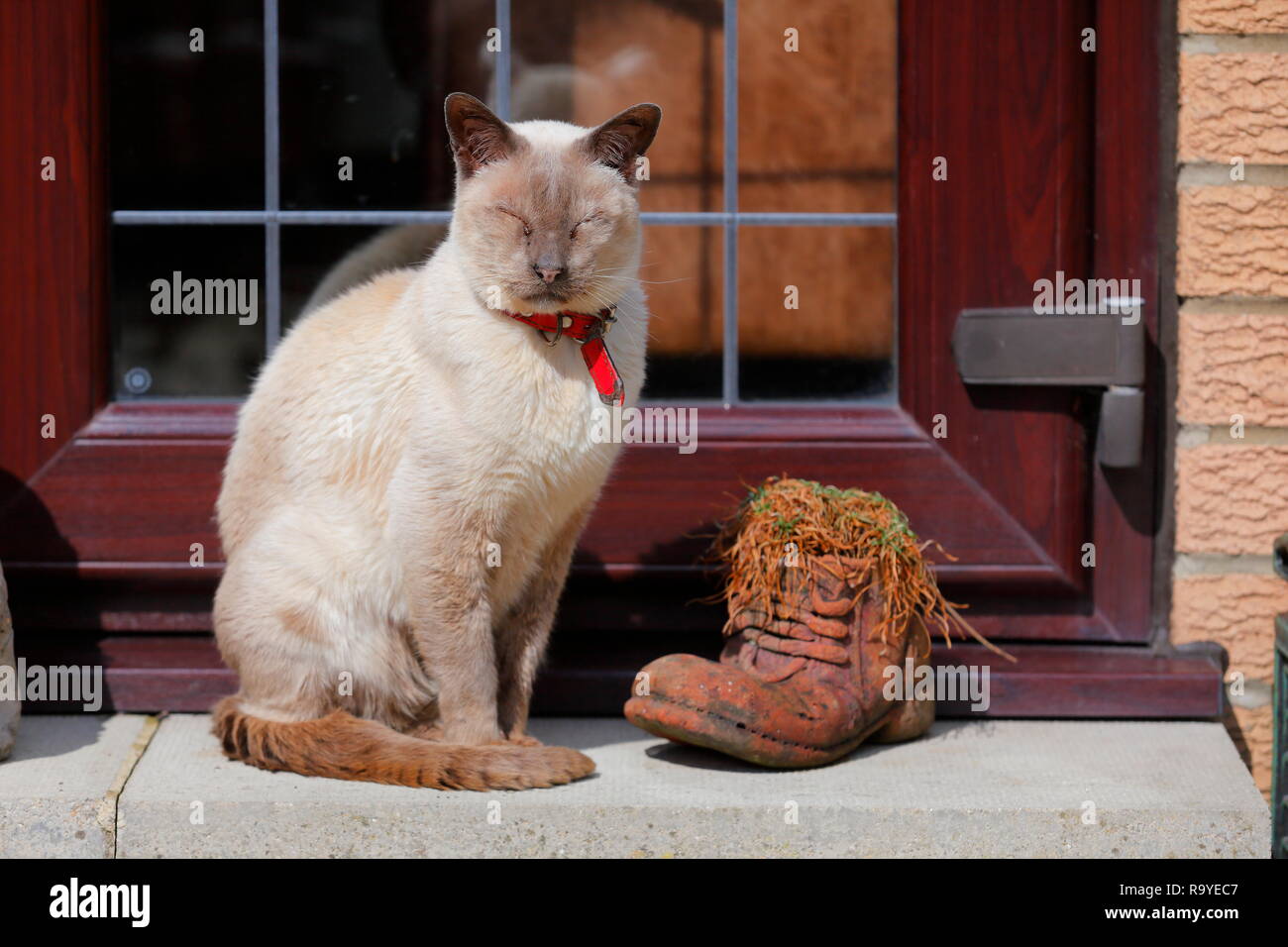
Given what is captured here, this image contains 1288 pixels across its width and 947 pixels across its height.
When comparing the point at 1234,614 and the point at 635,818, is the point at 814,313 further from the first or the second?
the point at 635,818

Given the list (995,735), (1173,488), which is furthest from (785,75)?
(995,735)

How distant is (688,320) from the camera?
3.41 meters

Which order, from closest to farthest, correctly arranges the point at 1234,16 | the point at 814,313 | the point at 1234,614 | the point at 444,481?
the point at 444,481 < the point at 1234,16 < the point at 1234,614 < the point at 814,313

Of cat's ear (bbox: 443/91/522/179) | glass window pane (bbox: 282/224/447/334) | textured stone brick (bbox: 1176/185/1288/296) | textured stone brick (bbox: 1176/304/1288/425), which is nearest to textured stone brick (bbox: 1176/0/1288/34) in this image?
textured stone brick (bbox: 1176/185/1288/296)

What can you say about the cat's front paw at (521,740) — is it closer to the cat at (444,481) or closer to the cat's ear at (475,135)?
the cat at (444,481)

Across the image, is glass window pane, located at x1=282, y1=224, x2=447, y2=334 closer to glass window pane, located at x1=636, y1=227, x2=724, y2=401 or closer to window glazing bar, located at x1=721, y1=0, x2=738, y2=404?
glass window pane, located at x1=636, y1=227, x2=724, y2=401

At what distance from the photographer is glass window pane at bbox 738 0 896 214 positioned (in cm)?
321

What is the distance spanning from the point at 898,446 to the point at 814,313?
36 cm

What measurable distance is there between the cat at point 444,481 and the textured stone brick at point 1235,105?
4.08 feet

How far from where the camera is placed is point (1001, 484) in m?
3.24

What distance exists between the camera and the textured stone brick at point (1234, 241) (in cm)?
310

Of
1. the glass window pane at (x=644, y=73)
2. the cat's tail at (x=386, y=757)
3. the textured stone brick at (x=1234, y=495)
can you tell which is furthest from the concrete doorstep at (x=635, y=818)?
the glass window pane at (x=644, y=73)

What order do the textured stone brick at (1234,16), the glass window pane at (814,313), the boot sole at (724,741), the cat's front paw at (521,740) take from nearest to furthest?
the boot sole at (724,741) < the cat's front paw at (521,740) < the textured stone brick at (1234,16) < the glass window pane at (814,313)

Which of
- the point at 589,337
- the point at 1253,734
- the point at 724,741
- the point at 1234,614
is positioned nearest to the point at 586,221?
the point at 589,337
